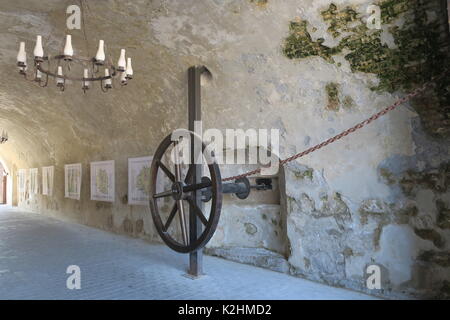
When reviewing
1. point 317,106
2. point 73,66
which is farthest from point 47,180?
point 317,106

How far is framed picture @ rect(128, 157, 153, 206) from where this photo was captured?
5.86m

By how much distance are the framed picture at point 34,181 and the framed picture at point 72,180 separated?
2647mm

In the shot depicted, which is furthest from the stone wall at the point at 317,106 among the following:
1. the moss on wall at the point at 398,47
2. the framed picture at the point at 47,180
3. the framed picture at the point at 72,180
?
the framed picture at the point at 47,180

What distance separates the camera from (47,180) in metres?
9.91

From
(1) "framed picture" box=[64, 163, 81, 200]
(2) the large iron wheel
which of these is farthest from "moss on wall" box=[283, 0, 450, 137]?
(1) "framed picture" box=[64, 163, 81, 200]

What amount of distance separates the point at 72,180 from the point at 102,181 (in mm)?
1720

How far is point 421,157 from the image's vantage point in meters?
2.92

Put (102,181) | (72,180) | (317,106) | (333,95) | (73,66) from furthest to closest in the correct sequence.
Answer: (72,180), (102,181), (73,66), (317,106), (333,95)

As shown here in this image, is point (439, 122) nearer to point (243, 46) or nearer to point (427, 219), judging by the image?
point (427, 219)

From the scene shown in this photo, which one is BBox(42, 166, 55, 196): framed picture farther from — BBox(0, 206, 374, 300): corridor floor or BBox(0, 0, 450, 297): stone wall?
BBox(0, 0, 450, 297): stone wall

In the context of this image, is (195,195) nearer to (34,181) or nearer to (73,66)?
(73,66)

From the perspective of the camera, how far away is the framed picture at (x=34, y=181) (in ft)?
35.1

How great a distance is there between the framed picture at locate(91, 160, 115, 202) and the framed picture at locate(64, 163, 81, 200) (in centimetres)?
85

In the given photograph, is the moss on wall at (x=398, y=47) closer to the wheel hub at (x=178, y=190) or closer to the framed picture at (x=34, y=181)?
the wheel hub at (x=178, y=190)
